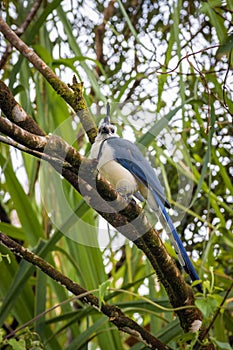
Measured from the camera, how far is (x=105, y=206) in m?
0.86

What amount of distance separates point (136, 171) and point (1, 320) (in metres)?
0.38

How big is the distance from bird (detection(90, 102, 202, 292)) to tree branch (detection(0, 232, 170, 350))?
0.43 ft

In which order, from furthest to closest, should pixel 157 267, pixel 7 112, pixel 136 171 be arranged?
pixel 136 171, pixel 157 267, pixel 7 112

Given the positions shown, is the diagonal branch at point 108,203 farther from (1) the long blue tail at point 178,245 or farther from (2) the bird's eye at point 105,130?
(2) the bird's eye at point 105,130

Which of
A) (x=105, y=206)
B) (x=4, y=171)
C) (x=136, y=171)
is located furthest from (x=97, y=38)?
(x=105, y=206)

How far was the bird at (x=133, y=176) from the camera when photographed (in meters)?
1.06

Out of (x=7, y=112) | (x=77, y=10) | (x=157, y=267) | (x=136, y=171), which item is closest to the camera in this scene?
(x=7, y=112)

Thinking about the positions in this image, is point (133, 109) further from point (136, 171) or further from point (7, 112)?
point (7, 112)

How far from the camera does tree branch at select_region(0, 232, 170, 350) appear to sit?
3.09 ft

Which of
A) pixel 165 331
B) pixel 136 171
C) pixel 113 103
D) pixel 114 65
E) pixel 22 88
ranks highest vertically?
pixel 114 65

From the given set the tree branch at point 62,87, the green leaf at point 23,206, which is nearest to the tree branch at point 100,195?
the tree branch at point 62,87

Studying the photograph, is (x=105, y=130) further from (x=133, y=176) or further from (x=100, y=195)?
(x=100, y=195)

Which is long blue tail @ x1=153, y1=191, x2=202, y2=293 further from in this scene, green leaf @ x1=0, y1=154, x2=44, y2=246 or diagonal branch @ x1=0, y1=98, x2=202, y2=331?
green leaf @ x1=0, y1=154, x2=44, y2=246

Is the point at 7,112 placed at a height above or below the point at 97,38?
below
